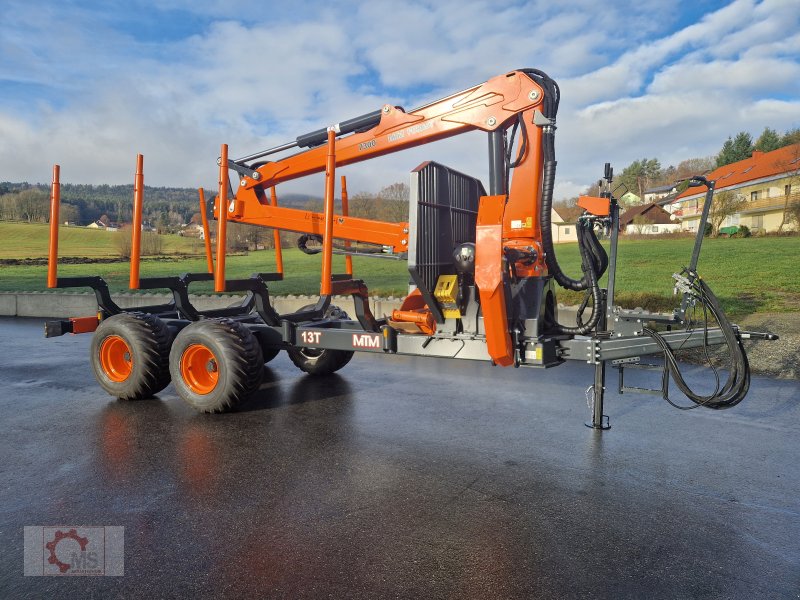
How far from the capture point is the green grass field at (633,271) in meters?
10.9

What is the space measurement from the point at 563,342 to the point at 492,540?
2.16 m

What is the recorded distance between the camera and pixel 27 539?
3322mm

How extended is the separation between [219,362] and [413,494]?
275 cm

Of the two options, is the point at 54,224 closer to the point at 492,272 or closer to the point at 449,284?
the point at 449,284

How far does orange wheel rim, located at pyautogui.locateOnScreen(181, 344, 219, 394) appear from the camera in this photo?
20.1 ft

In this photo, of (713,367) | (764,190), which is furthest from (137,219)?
(764,190)

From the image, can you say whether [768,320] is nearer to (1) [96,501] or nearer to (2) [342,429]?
(2) [342,429]

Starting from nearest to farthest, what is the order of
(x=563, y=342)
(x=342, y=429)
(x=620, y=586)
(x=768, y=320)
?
(x=620, y=586) < (x=563, y=342) < (x=342, y=429) < (x=768, y=320)

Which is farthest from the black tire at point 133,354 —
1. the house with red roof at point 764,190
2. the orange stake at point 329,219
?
the house with red roof at point 764,190

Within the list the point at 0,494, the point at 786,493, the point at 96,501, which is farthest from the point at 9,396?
the point at 786,493

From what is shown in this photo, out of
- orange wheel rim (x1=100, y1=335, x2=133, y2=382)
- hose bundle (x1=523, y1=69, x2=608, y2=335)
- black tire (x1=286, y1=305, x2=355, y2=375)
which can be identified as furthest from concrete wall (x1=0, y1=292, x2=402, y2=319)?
hose bundle (x1=523, y1=69, x2=608, y2=335)

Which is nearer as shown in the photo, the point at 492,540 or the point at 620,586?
the point at 620,586

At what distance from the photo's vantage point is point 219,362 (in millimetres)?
5820

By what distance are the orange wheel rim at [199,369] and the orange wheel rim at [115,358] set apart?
936 mm
